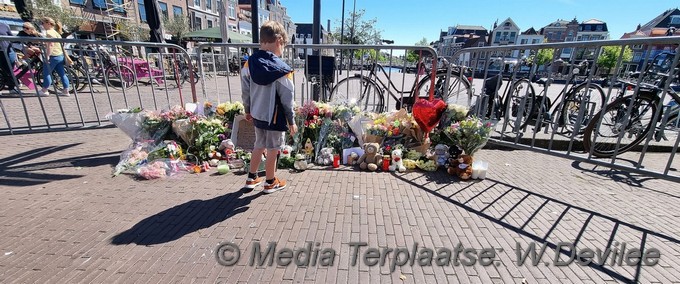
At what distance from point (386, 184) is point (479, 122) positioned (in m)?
1.44

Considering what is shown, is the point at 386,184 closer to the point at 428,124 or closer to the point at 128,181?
the point at 428,124

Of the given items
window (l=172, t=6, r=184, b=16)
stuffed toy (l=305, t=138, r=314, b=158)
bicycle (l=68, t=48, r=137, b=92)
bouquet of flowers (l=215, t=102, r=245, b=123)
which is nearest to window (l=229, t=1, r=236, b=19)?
window (l=172, t=6, r=184, b=16)

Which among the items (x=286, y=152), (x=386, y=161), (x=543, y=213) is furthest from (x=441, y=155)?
(x=286, y=152)

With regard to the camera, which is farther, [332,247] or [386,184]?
[386,184]

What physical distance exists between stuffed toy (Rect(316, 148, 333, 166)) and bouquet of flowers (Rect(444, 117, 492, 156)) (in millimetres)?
1545

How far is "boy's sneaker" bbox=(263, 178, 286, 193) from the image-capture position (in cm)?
316

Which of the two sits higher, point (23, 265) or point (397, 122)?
point (397, 122)

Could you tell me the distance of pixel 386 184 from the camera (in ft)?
11.5

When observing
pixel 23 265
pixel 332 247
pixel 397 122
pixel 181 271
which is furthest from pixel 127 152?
pixel 397 122

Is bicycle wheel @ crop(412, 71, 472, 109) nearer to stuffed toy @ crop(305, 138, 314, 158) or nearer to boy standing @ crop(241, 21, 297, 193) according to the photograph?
stuffed toy @ crop(305, 138, 314, 158)

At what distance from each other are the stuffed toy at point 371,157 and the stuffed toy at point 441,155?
0.76 metres

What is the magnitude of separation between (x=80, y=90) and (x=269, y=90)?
903 centimetres

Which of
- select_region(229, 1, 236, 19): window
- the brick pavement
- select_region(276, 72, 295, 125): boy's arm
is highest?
select_region(229, 1, 236, 19): window

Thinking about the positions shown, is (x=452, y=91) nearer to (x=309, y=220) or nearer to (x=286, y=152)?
(x=286, y=152)
